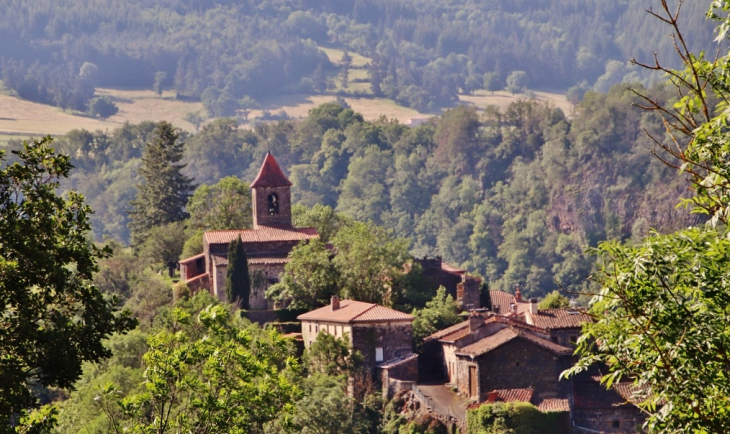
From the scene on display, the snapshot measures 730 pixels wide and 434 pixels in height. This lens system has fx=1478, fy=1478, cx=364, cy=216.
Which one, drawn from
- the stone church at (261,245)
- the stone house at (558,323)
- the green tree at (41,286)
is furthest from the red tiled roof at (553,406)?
the green tree at (41,286)

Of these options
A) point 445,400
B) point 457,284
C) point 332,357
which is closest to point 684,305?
point 445,400

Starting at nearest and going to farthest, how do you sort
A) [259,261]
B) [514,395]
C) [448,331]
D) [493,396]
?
[493,396] → [514,395] → [448,331] → [259,261]

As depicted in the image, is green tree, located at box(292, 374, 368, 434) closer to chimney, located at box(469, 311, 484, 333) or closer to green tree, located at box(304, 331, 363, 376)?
green tree, located at box(304, 331, 363, 376)

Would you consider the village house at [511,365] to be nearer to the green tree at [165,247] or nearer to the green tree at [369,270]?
the green tree at [369,270]

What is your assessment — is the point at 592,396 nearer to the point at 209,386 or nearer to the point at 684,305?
the point at 209,386

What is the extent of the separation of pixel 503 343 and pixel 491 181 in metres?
127

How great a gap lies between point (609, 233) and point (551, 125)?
88.7ft

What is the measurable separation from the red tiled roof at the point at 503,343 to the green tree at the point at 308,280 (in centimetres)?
1065

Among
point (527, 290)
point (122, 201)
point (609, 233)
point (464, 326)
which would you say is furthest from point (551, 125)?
point (464, 326)

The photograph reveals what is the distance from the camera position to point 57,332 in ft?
68.0

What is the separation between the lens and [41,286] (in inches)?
819

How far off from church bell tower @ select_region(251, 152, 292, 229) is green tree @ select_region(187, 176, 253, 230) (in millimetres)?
9802

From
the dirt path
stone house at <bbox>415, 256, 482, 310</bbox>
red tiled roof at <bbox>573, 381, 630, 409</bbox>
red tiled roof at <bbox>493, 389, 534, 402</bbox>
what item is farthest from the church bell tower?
red tiled roof at <bbox>493, 389, 534, 402</bbox>

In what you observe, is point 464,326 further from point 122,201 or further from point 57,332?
point 122,201
